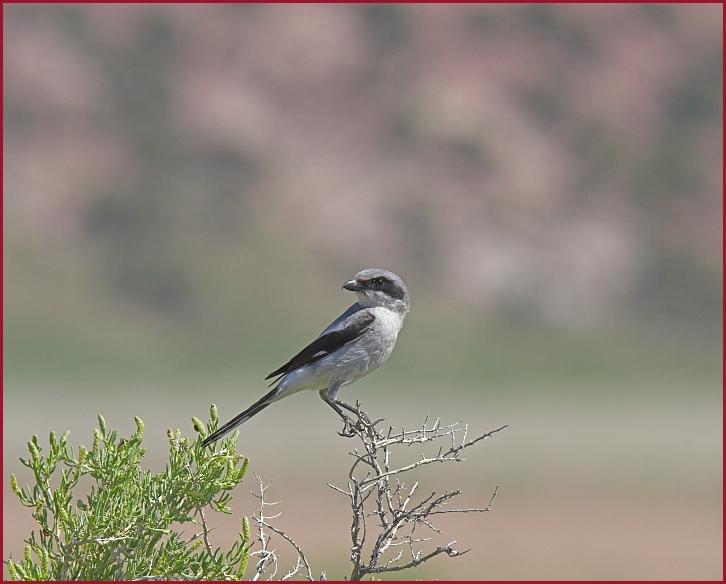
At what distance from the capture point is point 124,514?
222 inches

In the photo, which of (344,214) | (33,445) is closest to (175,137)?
(344,214)

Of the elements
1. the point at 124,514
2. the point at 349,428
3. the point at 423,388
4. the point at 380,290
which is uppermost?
the point at 423,388

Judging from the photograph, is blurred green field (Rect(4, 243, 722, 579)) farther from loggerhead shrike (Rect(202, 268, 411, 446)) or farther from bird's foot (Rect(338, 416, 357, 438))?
loggerhead shrike (Rect(202, 268, 411, 446))

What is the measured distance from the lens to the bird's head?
7.94 metres

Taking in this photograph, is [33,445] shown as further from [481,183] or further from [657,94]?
[657,94]

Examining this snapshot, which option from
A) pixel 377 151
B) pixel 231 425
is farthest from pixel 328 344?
pixel 377 151

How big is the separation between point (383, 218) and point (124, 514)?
67.6 meters

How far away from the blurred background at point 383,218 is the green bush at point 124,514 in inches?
1805

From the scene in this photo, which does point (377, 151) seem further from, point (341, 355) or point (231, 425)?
point (231, 425)

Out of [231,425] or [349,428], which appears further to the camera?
[349,428]

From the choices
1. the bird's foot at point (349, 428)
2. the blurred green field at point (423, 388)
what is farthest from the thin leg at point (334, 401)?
the blurred green field at point (423, 388)

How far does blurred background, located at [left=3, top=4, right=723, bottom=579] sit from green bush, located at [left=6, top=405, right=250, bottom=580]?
150ft

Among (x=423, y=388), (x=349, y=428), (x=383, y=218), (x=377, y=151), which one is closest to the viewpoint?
(x=349, y=428)

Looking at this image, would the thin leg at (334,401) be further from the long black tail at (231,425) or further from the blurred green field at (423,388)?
the blurred green field at (423,388)
